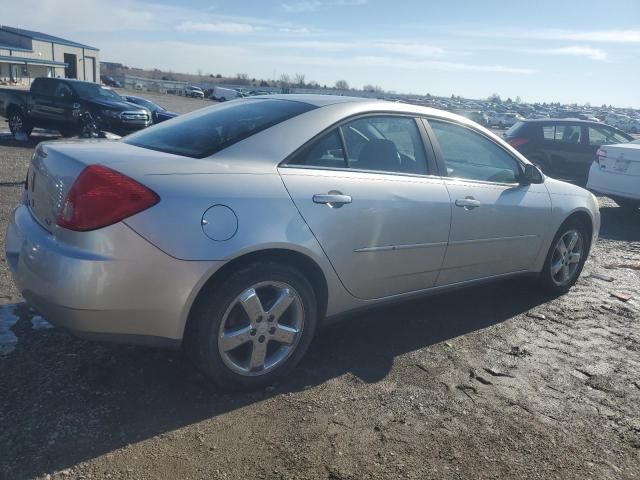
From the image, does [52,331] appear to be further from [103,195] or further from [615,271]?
[615,271]

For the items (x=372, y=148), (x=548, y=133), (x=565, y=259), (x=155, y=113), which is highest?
(x=372, y=148)

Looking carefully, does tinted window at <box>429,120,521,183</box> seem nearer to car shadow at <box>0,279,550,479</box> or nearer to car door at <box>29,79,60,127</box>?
car shadow at <box>0,279,550,479</box>

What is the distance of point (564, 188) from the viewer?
4922 millimetres

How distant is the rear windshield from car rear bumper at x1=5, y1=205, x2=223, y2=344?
0.70 m

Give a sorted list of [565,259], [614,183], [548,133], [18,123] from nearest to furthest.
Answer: [565,259] → [614,183] → [548,133] → [18,123]

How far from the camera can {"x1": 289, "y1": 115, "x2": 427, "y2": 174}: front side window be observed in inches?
131

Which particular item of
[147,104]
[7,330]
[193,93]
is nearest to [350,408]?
[7,330]

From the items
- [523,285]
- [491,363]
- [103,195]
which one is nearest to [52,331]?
[103,195]

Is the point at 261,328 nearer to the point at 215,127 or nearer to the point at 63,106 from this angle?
the point at 215,127

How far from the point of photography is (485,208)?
408cm

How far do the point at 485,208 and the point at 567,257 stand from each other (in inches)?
59.1

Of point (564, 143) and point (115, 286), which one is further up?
point (564, 143)

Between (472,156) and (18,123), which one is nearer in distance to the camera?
(472,156)

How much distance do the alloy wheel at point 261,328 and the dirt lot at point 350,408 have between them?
194mm
